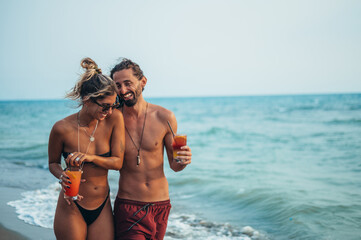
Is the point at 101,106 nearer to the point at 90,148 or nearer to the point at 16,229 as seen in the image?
the point at 90,148

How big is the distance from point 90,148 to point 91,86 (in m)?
0.50

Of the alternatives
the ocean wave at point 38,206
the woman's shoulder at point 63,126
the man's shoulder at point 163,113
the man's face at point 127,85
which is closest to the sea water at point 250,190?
the ocean wave at point 38,206

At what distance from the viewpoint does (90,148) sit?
112 inches

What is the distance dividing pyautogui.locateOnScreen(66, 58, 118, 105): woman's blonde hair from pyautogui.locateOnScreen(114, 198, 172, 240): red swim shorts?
1.00 m

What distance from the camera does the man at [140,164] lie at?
307 cm

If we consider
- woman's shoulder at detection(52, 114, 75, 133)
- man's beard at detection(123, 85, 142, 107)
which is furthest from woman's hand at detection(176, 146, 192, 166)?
woman's shoulder at detection(52, 114, 75, 133)

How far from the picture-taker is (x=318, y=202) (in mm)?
7133

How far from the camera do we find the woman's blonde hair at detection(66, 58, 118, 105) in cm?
274

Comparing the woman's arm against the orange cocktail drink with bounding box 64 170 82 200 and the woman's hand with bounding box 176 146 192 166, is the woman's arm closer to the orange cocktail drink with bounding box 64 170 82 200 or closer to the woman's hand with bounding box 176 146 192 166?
the orange cocktail drink with bounding box 64 170 82 200

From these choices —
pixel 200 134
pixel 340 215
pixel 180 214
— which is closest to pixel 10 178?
pixel 180 214

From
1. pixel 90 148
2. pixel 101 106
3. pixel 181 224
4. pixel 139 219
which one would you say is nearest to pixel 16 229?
pixel 181 224

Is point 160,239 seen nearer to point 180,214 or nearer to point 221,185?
point 180,214

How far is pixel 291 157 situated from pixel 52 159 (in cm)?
1044

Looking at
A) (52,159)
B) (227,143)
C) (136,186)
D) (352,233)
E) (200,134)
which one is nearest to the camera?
(52,159)
